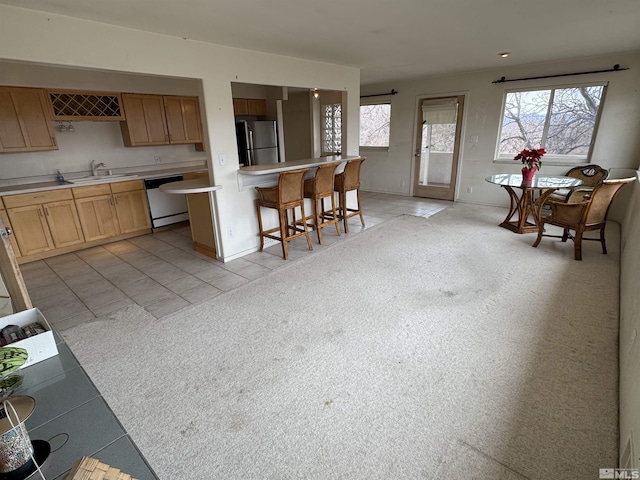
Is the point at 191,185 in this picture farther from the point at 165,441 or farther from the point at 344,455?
the point at 344,455

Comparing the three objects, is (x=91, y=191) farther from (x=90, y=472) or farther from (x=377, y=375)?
(x=90, y=472)

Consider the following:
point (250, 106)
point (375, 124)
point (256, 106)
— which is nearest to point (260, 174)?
point (250, 106)

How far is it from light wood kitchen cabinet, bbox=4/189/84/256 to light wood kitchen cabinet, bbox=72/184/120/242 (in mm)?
76

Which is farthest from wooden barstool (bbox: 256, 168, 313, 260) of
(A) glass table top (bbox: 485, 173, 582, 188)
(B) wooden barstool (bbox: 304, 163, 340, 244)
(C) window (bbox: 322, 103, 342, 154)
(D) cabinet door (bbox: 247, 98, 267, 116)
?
(C) window (bbox: 322, 103, 342, 154)

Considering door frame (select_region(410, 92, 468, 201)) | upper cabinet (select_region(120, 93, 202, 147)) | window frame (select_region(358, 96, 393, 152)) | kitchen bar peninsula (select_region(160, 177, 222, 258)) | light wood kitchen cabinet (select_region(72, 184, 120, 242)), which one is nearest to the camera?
kitchen bar peninsula (select_region(160, 177, 222, 258))

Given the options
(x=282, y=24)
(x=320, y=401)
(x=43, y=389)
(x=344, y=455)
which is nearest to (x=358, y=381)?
(x=320, y=401)

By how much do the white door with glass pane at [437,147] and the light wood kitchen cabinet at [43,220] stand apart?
6142 millimetres

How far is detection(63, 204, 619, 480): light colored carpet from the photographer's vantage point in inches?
60.5

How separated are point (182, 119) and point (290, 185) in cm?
276

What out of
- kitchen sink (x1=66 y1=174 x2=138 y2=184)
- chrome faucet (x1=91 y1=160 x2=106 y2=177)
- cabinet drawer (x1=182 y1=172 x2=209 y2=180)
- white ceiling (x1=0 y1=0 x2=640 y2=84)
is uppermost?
white ceiling (x1=0 y1=0 x2=640 y2=84)

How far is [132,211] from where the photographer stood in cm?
475

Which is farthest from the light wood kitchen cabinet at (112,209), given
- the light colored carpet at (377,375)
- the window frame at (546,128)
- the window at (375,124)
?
the window frame at (546,128)

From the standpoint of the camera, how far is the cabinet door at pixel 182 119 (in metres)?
5.14

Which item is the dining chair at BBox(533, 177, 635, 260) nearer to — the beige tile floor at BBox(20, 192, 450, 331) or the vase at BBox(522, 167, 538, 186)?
the vase at BBox(522, 167, 538, 186)
